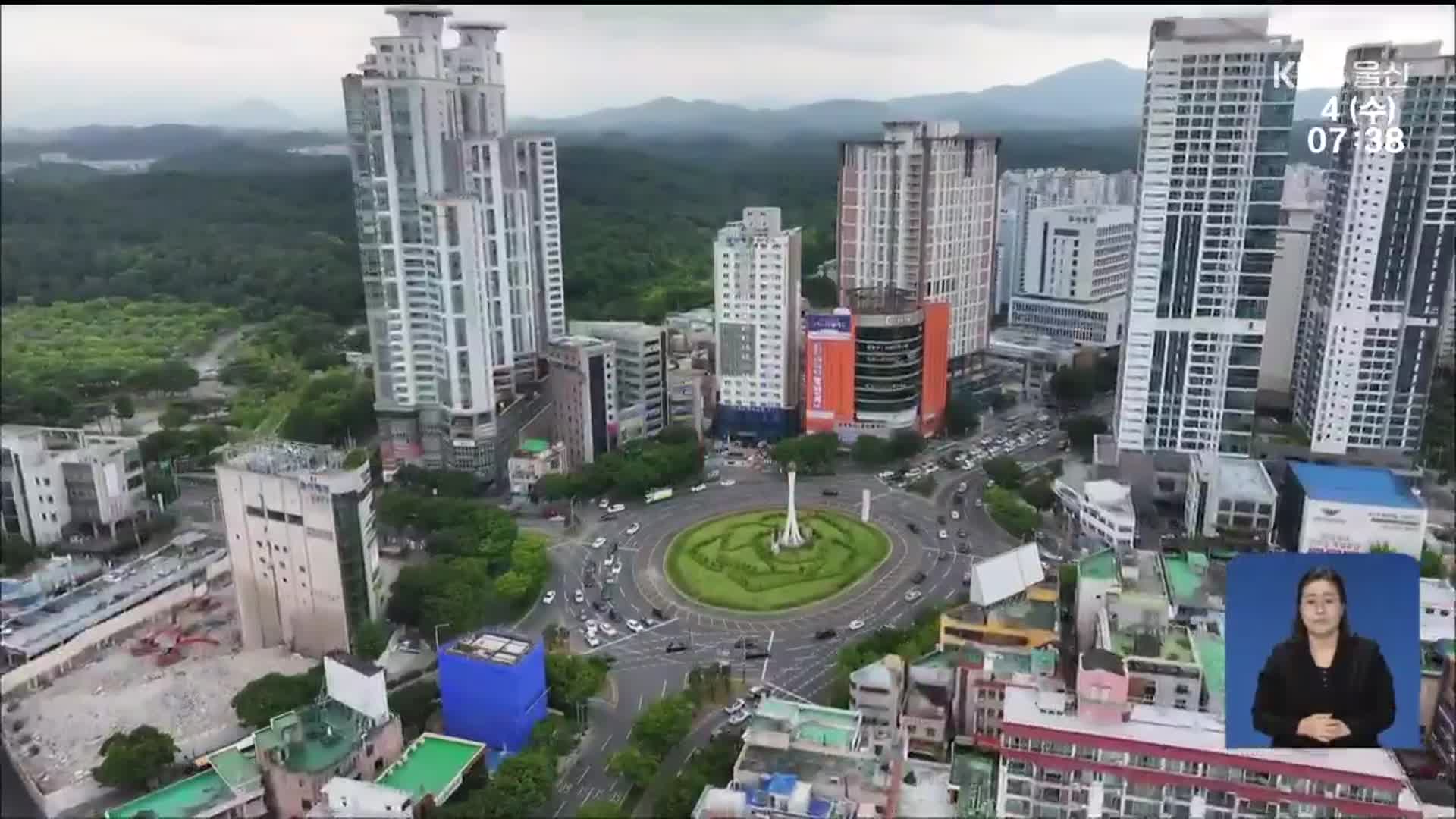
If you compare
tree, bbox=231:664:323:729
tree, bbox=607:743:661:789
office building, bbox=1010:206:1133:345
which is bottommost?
tree, bbox=607:743:661:789

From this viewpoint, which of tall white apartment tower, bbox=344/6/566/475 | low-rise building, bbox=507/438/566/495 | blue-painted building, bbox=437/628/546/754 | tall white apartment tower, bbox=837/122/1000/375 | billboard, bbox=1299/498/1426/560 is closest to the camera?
blue-painted building, bbox=437/628/546/754

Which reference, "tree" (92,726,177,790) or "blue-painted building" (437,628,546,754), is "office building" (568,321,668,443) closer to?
"blue-painted building" (437,628,546,754)

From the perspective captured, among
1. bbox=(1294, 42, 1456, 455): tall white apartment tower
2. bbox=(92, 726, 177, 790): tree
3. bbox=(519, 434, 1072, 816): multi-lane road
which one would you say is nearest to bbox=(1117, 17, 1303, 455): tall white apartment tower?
bbox=(1294, 42, 1456, 455): tall white apartment tower

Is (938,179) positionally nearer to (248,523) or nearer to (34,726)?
(248,523)

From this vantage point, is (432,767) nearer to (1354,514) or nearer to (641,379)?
(641,379)

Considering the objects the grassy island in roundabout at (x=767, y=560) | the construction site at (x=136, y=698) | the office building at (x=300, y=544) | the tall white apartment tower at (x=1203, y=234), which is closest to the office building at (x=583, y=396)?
the grassy island in roundabout at (x=767, y=560)

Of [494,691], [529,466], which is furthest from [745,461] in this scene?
[494,691]

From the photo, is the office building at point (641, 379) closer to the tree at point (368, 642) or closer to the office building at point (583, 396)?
the office building at point (583, 396)
